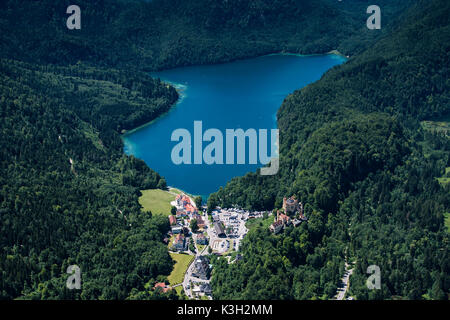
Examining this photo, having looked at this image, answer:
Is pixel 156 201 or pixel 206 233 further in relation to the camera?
pixel 156 201

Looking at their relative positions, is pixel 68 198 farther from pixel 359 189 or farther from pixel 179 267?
pixel 359 189

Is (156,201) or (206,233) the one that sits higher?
(156,201)

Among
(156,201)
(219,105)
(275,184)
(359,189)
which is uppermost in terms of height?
(219,105)

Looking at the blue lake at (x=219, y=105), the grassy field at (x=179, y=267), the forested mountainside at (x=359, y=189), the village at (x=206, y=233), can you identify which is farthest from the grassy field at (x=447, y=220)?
the grassy field at (x=179, y=267)

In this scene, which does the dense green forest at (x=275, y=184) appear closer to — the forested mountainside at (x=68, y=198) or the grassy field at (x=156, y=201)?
the forested mountainside at (x=68, y=198)

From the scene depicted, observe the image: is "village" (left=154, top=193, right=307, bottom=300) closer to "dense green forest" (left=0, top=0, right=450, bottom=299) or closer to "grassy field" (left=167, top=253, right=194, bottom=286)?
"grassy field" (left=167, top=253, right=194, bottom=286)

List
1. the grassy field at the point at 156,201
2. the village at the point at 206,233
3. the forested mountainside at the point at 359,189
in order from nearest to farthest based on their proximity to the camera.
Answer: the forested mountainside at the point at 359,189
the village at the point at 206,233
the grassy field at the point at 156,201

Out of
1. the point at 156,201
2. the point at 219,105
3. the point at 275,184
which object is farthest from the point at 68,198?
the point at 219,105
